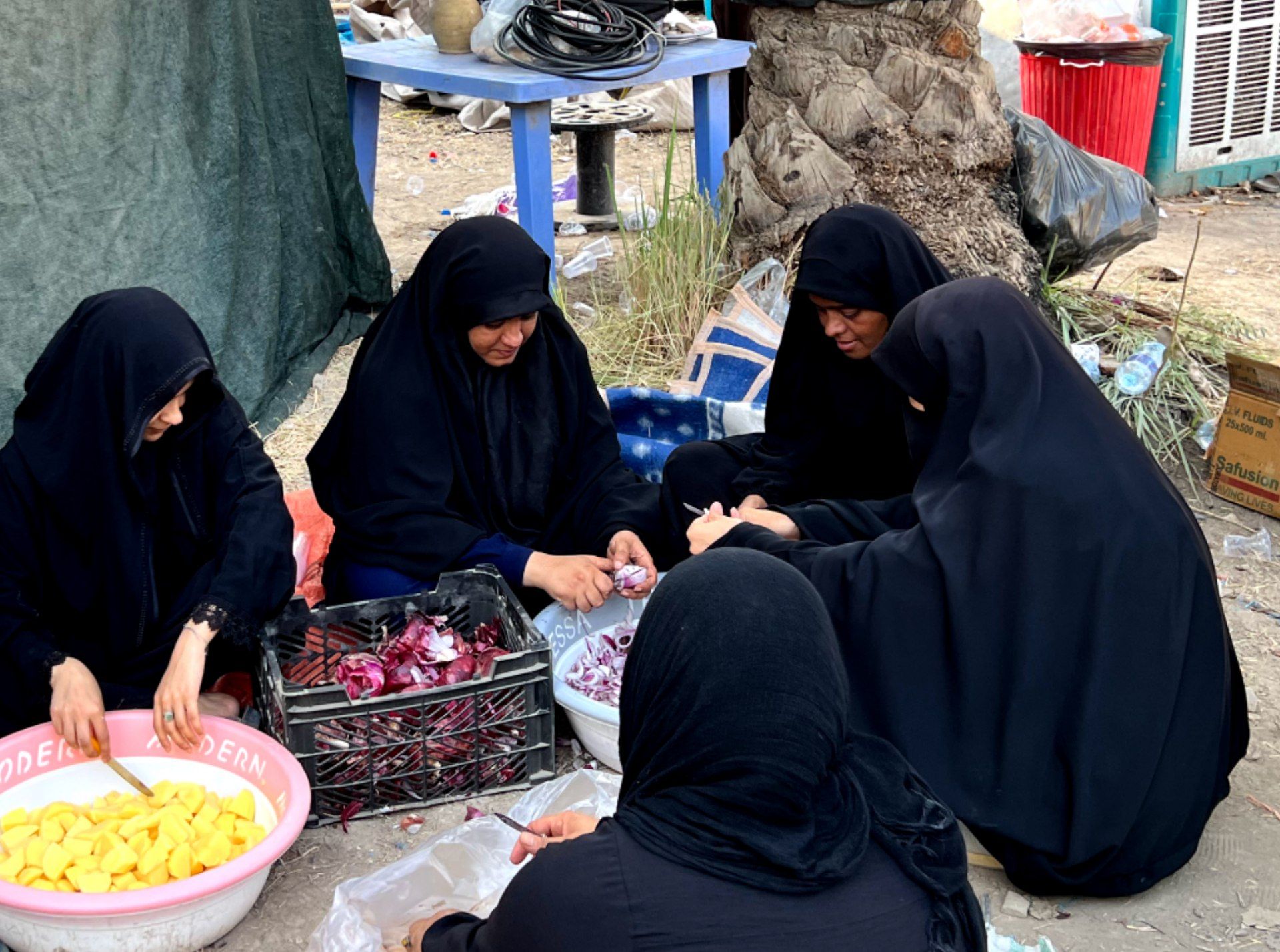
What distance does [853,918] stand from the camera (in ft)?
5.06

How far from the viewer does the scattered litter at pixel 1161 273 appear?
624cm

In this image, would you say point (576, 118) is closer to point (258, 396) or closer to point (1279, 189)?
point (258, 396)

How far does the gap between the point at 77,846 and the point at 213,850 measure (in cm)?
22

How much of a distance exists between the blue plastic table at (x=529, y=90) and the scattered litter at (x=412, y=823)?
248 centimetres

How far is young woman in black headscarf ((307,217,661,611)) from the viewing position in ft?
10.5

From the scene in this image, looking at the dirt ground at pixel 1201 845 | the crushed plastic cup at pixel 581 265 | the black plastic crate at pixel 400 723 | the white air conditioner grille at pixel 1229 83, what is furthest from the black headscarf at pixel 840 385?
the white air conditioner grille at pixel 1229 83

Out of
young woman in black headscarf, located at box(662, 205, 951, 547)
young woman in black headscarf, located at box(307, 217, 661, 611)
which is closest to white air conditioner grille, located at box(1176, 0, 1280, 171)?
young woman in black headscarf, located at box(662, 205, 951, 547)

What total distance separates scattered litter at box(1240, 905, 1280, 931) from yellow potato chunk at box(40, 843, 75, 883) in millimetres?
2090

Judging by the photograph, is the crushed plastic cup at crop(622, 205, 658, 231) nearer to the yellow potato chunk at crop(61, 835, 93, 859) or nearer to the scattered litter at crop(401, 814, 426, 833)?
the scattered litter at crop(401, 814, 426, 833)

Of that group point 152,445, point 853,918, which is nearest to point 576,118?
point 152,445

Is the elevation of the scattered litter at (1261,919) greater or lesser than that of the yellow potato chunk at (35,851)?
lesser

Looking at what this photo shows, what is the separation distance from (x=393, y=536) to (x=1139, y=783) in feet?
5.48

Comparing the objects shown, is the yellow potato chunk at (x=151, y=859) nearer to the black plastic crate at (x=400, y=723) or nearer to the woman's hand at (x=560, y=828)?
the black plastic crate at (x=400, y=723)

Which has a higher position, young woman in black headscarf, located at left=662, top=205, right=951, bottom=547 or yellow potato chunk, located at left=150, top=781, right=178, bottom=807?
young woman in black headscarf, located at left=662, top=205, right=951, bottom=547
